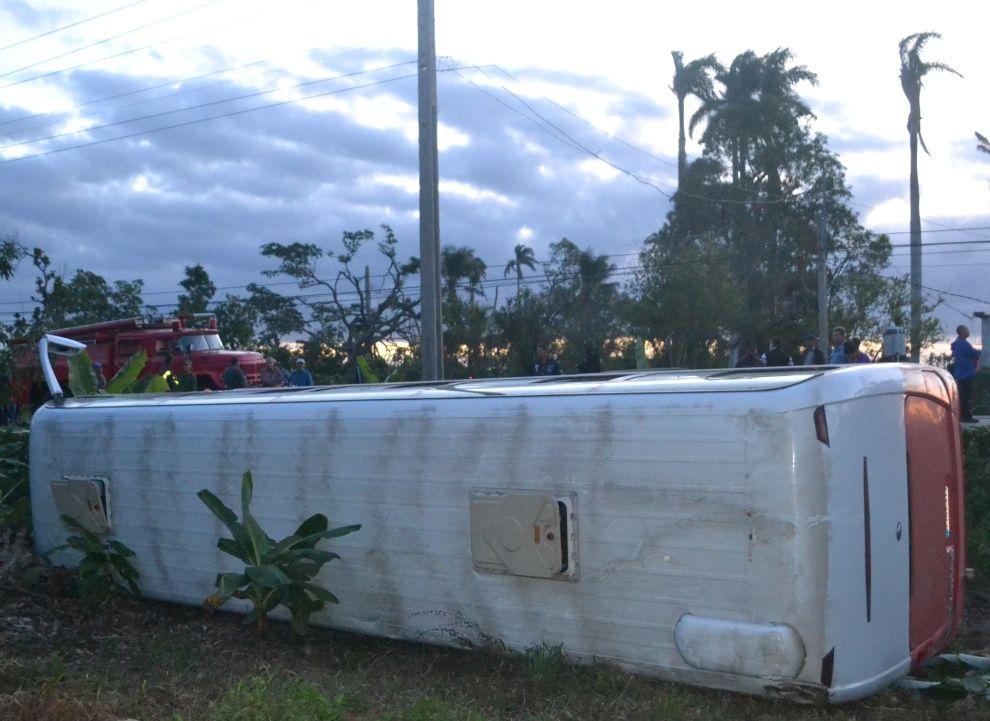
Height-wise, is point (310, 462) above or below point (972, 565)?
above

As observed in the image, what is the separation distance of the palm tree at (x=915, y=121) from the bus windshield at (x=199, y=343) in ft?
87.7

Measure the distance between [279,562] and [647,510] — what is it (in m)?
2.04

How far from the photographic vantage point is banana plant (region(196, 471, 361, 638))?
5.33m

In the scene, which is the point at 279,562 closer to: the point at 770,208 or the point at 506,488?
the point at 506,488

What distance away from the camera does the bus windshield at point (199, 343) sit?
25.0 metres

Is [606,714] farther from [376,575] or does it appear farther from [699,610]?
[376,575]

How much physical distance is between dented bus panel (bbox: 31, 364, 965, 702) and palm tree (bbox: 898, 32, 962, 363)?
Answer: 3828 centimetres

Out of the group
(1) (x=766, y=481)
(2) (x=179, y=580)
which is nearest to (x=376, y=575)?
(2) (x=179, y=580)

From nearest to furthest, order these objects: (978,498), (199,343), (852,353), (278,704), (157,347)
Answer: (278,704)
(978,498)
(852,353)
(157,347)
(199,343)

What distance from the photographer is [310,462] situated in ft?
18.5

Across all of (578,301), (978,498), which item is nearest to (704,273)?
(578,301)

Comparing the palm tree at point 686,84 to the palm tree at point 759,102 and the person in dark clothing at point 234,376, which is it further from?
the person in dark clothing at point 234,376

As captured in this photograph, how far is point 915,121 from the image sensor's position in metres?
43.1

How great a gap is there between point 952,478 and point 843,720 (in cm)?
142
